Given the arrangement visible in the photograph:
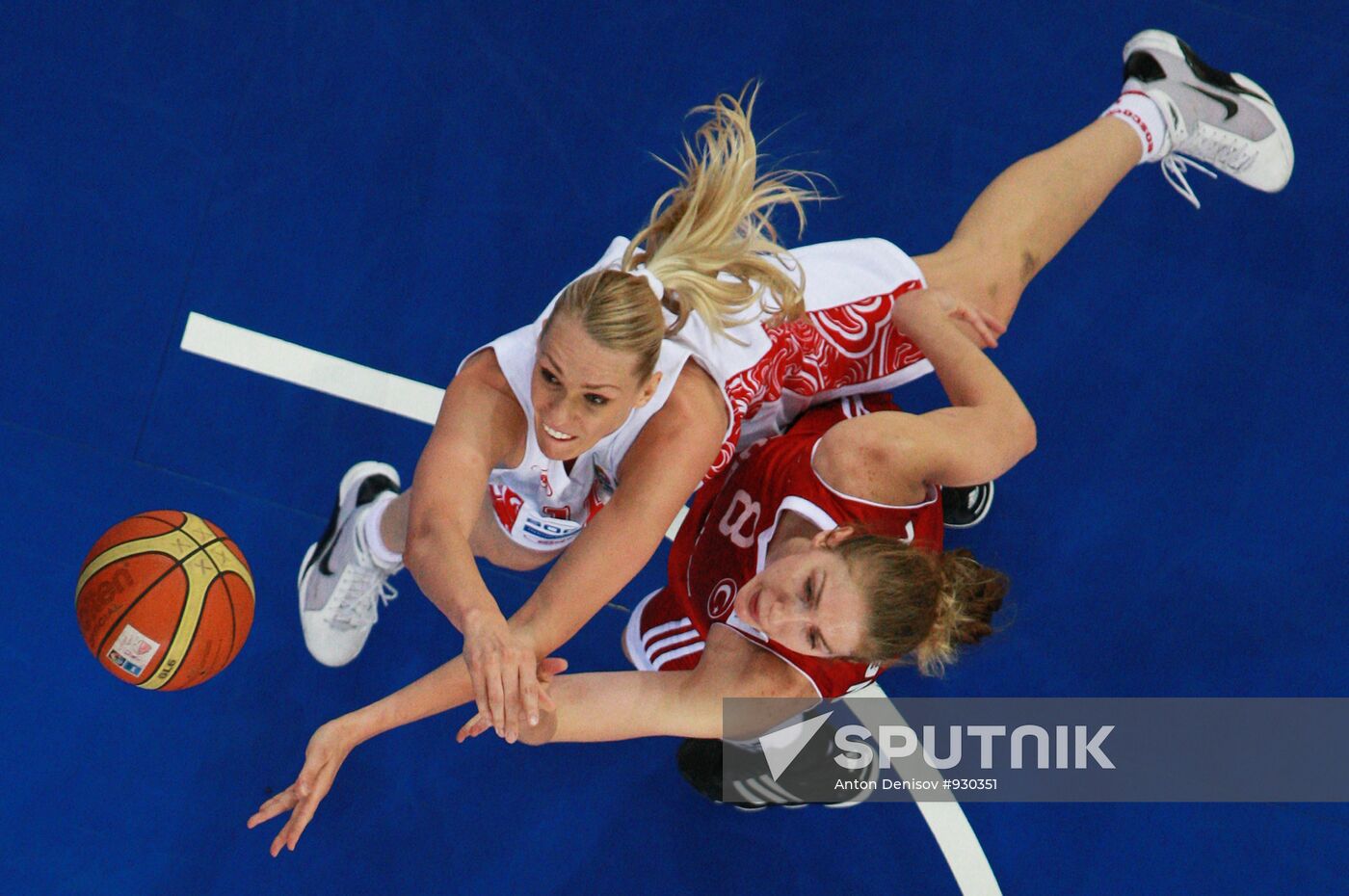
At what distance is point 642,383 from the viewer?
2.73 meters

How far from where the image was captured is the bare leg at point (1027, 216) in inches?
142

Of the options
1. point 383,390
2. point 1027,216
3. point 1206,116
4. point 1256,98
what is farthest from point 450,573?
point 1256,98

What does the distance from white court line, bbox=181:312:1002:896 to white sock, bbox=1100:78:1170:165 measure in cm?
217

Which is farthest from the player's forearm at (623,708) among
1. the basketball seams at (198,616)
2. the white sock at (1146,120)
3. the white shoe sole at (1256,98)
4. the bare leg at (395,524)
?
the white shoe sole at (1256,98)

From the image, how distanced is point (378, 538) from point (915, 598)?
1.76 meters

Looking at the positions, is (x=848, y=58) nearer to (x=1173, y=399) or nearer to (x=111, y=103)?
(x=1173, y=399)

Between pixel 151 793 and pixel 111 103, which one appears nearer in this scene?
pixel 151 793

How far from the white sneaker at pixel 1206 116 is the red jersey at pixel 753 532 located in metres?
1.62

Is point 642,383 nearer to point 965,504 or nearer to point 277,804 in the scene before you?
point 277,804

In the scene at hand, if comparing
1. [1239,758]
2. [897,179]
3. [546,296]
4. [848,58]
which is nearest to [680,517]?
[546,296]

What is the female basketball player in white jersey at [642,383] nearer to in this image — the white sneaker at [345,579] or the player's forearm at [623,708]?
the white sneaker at [345,579]

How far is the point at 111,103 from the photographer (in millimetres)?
4098

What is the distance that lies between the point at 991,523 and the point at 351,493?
2296 millimetres

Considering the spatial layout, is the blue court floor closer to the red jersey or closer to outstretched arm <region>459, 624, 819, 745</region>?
the red jersey
